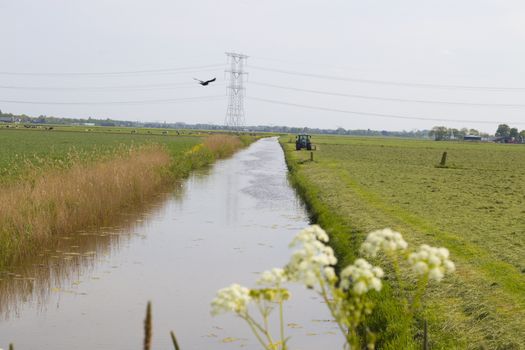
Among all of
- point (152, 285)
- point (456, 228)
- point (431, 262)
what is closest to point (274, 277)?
point (431, 262)

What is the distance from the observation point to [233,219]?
21.8 m

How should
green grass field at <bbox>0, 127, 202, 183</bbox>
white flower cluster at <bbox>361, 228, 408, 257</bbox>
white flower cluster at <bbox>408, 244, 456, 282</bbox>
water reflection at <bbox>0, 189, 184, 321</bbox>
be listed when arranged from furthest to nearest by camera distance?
green grass field at <bbox>0, 127, 202, 183</bbox>, water reflection at <bbox>0, 189, 184, 321</bbox>, white flower cluster at <bbox>361, 228, 408, 257</bbox>, white flower cluster at <bbox>408, 244, 456, 282</bbox>

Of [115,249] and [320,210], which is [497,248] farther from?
[115,249]

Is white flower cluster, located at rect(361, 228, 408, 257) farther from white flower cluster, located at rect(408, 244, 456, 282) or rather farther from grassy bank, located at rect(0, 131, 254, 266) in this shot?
grassy bank, located at rect(0, 131, 254, 266)

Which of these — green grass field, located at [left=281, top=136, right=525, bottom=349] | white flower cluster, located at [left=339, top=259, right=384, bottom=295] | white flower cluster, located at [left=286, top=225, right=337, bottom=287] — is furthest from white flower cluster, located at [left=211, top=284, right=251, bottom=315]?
green grass field, located at [left=281, top=136, right=525, bottom=349]

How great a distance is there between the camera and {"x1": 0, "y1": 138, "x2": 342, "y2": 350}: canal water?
33.2 feet

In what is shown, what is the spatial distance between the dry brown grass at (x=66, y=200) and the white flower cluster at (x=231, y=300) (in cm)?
1162

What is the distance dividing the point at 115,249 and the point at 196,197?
1154cm

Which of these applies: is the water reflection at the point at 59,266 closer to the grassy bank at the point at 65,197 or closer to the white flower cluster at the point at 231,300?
the grassy bank at the point at 65,197

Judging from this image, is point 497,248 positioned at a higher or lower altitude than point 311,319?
higher

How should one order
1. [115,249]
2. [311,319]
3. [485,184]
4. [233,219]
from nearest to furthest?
[311,319], [115,249], [233,219], [485,184]

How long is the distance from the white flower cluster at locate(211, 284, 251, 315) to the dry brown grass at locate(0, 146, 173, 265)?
11618mm

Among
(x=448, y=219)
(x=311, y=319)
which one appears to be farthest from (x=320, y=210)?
(x=311, y=319)

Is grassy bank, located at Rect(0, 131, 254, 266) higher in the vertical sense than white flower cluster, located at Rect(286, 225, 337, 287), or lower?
lower
